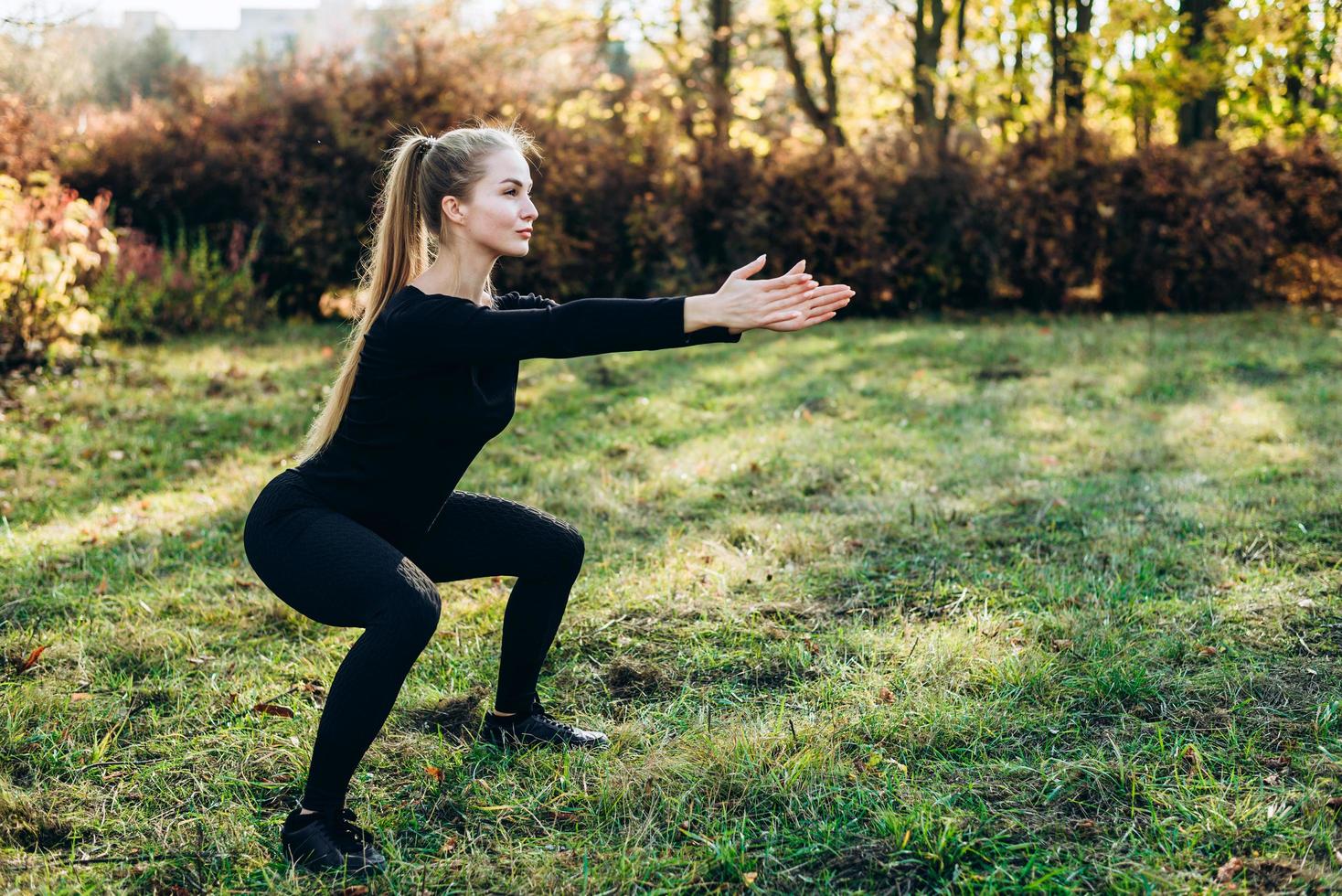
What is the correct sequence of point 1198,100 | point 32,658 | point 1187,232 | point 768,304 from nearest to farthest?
point 768,304 → point 32,658 → point 1187,232 → point 1198,100

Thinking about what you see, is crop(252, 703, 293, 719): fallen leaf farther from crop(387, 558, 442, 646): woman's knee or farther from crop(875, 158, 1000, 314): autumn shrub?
crop(875, 158, 1000, 314): autumn shrub

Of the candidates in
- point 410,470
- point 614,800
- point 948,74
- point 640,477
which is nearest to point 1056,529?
point 640,477

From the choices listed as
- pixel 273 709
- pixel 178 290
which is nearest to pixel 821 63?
pixel 178 290

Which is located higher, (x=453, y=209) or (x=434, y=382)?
(x=453, y=209)

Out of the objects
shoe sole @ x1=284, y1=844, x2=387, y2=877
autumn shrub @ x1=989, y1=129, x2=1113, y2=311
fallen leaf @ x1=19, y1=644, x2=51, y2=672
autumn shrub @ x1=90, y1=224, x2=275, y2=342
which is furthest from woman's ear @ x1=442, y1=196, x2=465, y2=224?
autumn shrub @ x1=989, y1=129, x2=1113, y2=311

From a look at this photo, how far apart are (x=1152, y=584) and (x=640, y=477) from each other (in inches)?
117

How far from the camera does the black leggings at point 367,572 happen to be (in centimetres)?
264

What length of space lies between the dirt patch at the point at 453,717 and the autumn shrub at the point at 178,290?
748 cm

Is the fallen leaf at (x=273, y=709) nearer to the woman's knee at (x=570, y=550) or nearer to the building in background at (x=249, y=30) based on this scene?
the woman's knee at (x=570, y=550)

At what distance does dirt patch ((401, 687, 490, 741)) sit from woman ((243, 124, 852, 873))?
15 cm

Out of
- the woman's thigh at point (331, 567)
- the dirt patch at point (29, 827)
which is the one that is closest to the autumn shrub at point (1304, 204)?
the woman's thigh at point (331, 567)

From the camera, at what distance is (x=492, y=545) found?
3.20 meters

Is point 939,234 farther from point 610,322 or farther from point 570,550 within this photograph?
point 610,322

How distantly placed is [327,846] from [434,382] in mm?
1204
